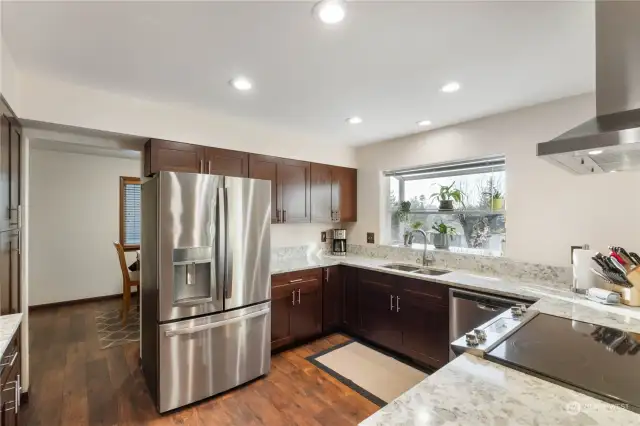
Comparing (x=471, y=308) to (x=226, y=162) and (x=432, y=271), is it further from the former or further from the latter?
(x=226, y=162)

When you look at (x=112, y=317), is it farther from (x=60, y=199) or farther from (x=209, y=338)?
(x=209, y=338)

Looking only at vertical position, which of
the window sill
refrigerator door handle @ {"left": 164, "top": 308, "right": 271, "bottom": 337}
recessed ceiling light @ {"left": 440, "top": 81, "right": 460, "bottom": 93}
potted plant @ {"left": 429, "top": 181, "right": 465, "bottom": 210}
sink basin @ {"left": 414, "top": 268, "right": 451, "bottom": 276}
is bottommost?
refrigerator door handle @ {"left": 164, "top": 308, "right": 271, "bottom": 337}

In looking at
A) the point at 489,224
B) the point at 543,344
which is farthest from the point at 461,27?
the point at 489,224

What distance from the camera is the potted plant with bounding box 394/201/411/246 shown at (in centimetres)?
372

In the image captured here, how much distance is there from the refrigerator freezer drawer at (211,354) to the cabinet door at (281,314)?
275 millimetres

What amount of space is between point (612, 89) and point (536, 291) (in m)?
1.52

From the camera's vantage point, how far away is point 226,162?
2.96 m

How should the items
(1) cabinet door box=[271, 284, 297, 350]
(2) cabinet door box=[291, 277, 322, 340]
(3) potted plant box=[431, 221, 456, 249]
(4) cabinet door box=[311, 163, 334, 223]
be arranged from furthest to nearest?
(4) cabinet door box=[311, 163, 334, 223] → (3) potted plant box=[431, 221, 456, 249] → (2) cabinet door box=[291, 277, 322, 340] → (1) cabinet door box=[271, 284, 297, 350]

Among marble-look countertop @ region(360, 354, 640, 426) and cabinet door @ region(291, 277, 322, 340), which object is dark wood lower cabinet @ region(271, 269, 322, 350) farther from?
marble-look countertop @ region(360, 354, 640, 426)

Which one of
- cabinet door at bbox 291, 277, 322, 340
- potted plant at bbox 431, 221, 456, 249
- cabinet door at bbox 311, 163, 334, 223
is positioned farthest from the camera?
cabinet door at bbox 311, 163, 334, 223

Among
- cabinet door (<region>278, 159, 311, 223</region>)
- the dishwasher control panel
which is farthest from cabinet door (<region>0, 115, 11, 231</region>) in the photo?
the dishwasher control panel

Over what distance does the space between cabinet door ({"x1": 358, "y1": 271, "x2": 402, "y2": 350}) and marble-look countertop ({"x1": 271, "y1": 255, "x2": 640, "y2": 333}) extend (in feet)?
0.47

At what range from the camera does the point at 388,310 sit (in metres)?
3.05

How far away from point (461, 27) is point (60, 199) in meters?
5.79
